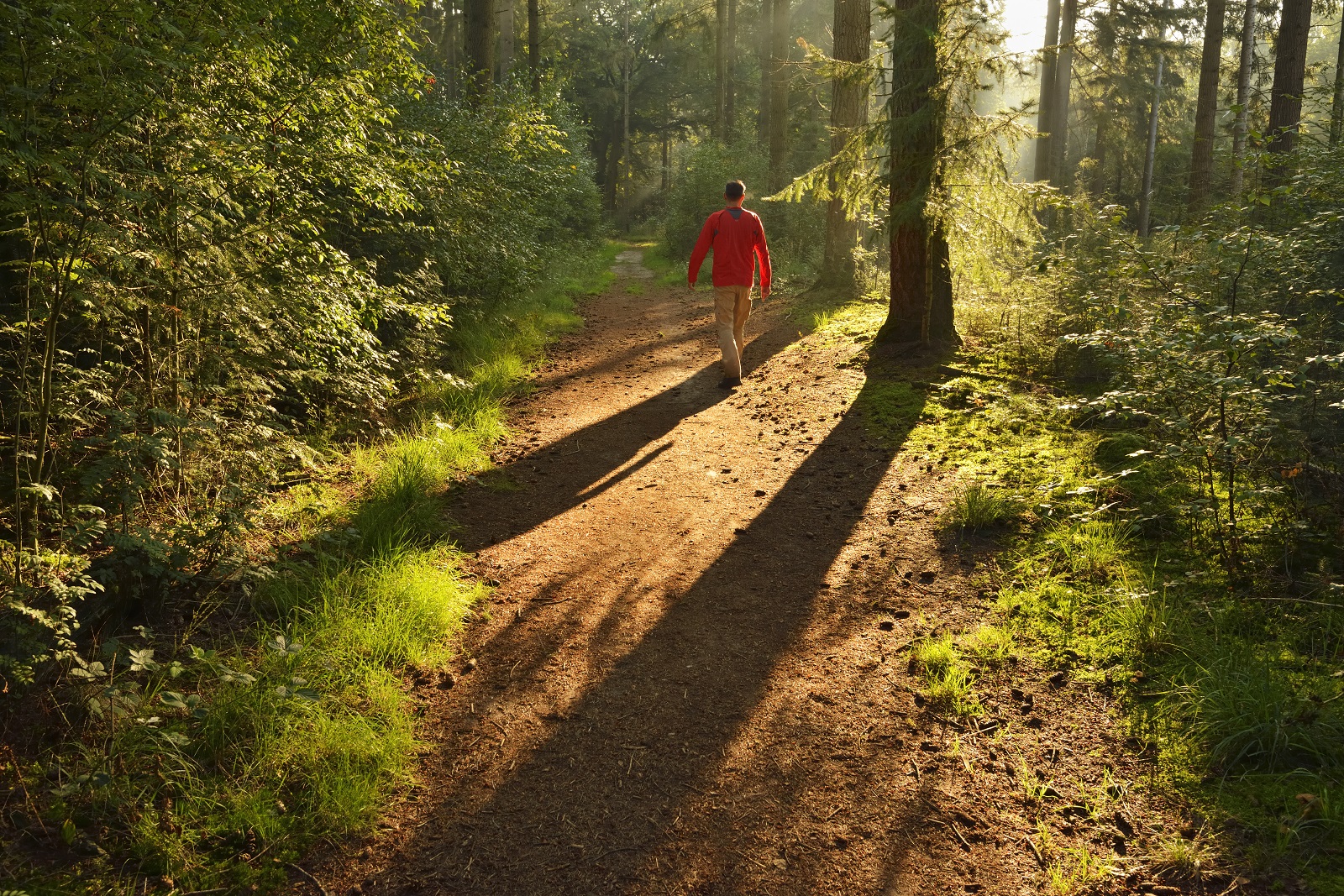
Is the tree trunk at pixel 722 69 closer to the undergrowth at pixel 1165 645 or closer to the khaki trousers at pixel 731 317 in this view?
the khaki trousers at pixel 731 317

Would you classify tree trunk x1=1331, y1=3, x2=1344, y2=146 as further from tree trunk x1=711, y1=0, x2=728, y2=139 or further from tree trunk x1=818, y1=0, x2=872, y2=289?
tree trunk x1=711, y1=0, x2=728, y2=139

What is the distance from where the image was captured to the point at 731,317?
380 inches

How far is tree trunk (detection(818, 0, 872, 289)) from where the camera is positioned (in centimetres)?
1270

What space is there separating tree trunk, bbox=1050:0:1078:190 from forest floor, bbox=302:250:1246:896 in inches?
772

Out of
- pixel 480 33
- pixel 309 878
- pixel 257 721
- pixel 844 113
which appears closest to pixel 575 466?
pixel 257 721

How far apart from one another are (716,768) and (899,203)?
747 centimetres

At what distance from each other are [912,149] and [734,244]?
222 centimetres

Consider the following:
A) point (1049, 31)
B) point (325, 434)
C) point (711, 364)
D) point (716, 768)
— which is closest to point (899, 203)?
point (711, 364)

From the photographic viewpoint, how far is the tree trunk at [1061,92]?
20.9m

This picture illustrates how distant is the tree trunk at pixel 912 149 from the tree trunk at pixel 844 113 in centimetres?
276

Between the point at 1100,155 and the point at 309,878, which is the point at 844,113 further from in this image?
the point at 1100,155

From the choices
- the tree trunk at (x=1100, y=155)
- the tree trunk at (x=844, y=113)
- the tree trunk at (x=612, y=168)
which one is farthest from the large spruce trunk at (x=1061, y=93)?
the tree trunk at (x=612, y=168)

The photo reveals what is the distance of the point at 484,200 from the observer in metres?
10.4

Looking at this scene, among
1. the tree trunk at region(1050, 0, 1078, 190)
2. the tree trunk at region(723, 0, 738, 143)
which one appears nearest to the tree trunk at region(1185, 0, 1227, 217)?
the tree trunk at region(1050, 0, 1078, 190)
